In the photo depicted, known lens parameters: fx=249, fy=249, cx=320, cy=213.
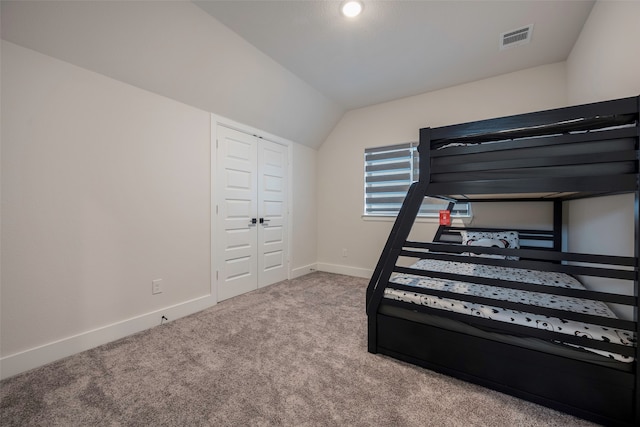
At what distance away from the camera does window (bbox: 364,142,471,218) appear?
11.2 feet

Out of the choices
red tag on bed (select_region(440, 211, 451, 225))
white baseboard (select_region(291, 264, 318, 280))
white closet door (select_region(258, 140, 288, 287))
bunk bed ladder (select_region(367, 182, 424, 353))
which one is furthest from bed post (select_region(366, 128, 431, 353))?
white baseboard (select_region(291, 264, 318, 280))

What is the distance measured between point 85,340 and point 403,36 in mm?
3569

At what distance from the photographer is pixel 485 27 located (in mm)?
2115

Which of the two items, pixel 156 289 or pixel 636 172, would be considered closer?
pixel 636 172

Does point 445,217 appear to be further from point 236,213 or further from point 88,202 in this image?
point 88,202

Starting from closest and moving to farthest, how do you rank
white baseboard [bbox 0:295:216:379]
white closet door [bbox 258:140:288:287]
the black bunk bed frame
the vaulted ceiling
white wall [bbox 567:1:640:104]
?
the black bunk bed frame, white wall [bbox 567:1:640:104], white baseboard [bbox 0:295:216:379], the vaulted ceiling, white closet door [bbox 258:140:288:287]

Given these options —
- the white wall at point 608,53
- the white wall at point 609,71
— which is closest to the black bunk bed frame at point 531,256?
the white wall at point 609,71

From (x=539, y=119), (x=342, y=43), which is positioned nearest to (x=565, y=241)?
(x=539, y=119)

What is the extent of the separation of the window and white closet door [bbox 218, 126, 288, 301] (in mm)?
1269

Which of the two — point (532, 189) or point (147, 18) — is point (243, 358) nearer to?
point (532, 189)

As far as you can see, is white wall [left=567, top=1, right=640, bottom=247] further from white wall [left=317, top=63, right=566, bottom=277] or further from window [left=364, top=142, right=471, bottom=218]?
window [left=364, top=142, right=471, bottom=218]

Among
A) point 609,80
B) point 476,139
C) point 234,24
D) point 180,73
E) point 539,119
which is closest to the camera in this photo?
point 539,119

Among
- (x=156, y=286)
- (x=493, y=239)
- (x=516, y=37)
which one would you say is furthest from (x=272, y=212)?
(x=516, y=37)

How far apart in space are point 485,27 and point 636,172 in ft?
5.60
